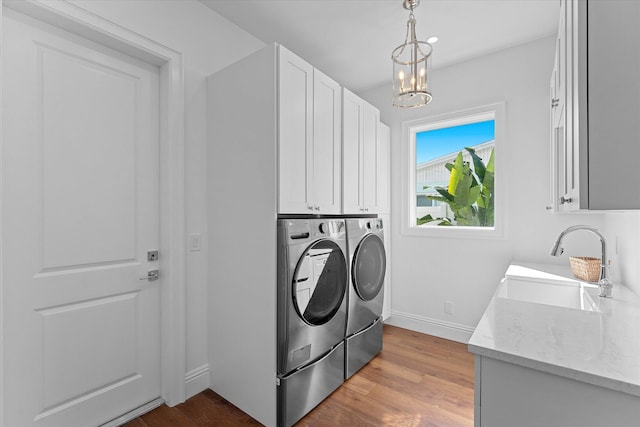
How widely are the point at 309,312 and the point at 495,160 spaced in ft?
7.31

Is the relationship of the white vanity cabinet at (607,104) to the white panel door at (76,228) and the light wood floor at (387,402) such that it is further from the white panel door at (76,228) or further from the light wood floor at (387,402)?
the white panel door at (76,228)

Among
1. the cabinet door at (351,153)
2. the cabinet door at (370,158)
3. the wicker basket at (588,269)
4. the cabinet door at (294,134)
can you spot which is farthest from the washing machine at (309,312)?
the wicker basket at (588,269)

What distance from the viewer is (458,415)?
6.09 feet

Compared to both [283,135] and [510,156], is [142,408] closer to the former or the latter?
[283,135]

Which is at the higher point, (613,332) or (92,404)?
(613,332)

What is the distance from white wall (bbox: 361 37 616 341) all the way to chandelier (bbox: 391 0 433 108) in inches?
49.7

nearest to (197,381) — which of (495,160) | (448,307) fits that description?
(448,307)

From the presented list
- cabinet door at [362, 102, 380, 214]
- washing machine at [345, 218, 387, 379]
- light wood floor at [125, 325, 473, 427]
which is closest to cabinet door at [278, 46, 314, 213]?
washing machine at [345, 218, 387, 379]

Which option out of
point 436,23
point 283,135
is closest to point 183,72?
point 283,135

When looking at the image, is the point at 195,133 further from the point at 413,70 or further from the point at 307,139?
the point at 413,70

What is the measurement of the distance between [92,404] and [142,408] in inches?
11.5

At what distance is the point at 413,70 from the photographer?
1.74 meters

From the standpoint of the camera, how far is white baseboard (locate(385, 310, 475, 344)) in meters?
2.90

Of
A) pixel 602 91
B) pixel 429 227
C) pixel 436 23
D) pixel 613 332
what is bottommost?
pixel 613 332
